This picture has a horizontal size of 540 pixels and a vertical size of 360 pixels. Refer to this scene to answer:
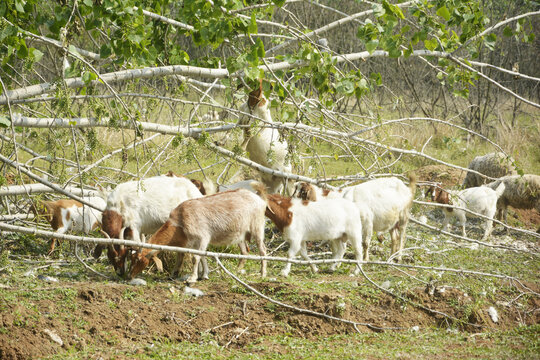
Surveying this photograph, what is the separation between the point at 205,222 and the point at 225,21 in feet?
7.52

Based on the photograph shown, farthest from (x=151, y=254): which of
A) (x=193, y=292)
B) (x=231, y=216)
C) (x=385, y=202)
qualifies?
(x=385, y=202)

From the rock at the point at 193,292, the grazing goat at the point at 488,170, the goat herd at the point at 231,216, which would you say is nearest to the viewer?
the rock at the point at 193,292

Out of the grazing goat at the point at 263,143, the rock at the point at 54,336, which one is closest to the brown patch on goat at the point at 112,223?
the rock at the point at 54,336

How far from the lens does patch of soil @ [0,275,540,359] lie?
5020 millimetres

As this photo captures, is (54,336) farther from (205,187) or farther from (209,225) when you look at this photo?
(205,187)

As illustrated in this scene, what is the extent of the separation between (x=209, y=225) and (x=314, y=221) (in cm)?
133

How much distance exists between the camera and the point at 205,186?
26.7 feet

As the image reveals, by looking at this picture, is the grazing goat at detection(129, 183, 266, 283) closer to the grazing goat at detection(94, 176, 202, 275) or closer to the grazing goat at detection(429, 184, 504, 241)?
the grazing goat at detection(94, 176, 202, 275)

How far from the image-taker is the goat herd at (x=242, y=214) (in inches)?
261

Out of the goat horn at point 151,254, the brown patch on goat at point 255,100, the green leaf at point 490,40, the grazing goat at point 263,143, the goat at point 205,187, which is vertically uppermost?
the green leaf at point 490,40

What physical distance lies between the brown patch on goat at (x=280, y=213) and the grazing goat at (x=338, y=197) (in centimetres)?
48

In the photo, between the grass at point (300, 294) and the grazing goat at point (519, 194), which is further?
the grazing goat at point (519, 194)

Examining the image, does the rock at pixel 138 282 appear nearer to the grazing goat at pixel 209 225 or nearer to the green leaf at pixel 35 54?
the grazing goat at pixel 209 225

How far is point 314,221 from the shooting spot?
7.43 m
